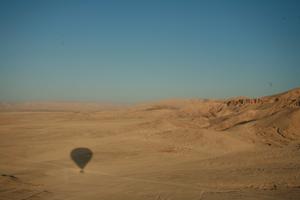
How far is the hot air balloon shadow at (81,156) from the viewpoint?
15.2m

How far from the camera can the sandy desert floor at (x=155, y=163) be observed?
10.4 metres

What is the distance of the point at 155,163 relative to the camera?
15.1 m

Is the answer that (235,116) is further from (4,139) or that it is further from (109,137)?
(4,139)

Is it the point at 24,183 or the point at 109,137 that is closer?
the point at 24,183

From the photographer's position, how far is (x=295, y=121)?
24.1m

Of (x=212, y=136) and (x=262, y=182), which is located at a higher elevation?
(x=212, y=136)

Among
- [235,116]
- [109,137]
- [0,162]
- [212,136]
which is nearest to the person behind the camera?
[0,162]

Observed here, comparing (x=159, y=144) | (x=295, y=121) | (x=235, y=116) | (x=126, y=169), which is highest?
(x=235, y=116)

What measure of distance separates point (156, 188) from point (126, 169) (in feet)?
11.9

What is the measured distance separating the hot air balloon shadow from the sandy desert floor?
0.93 feet

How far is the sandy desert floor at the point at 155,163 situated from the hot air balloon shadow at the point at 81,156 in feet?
0.93

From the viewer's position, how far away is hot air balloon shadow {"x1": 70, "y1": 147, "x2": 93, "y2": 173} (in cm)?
1524

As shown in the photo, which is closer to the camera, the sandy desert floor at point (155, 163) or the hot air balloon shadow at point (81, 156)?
the sandy desert floor at point (155, 163)

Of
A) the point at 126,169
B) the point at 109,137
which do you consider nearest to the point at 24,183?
the point at 126,169
